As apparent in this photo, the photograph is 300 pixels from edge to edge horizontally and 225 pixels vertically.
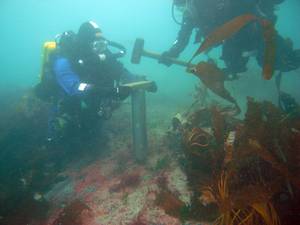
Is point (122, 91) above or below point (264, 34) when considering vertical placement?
below

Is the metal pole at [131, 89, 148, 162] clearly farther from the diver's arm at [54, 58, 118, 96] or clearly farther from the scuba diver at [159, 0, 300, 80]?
the scuba diver at [159, 0, 300, 80]

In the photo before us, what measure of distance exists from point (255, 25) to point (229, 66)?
111 cm

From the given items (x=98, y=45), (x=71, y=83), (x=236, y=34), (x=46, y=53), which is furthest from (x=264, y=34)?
(x=46, y=53)

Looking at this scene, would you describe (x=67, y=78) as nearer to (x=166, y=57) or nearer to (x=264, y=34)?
(x=166, y=57)

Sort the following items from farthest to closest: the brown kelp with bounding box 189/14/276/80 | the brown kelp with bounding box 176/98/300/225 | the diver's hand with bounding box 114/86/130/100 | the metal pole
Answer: the metal pole < the diver's hand with bounding box 114/86/130/100 < the brown kelp with bounding box 189/14/276/80 < the brown kelp with bounding box 176/98/300/225

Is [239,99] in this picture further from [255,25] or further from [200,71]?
[200,71]

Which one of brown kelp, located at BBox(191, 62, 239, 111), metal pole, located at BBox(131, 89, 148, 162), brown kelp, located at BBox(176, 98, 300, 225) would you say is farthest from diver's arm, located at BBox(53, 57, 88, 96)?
brown kelp, located at BBox(176, 98, 300, 225)

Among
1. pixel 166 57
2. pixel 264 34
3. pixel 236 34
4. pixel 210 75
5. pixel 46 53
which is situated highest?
pixel 236 34

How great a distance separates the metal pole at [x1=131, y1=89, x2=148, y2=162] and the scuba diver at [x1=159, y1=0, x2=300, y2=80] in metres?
1.51

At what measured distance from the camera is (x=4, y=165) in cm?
798

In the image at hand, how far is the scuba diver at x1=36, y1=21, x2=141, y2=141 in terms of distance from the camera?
6.99 metres

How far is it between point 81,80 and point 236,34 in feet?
12.6

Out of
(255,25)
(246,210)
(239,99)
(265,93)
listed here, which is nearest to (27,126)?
(255,25)

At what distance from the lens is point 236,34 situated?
23.4ft
